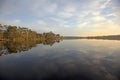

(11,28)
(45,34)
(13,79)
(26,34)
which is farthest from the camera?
(45,34)

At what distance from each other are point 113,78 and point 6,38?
86.7 metres

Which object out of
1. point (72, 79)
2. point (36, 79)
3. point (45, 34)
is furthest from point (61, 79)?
point (45, 34)

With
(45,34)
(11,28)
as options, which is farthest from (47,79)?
(45,34)

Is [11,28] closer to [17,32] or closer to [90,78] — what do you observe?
[17,32]

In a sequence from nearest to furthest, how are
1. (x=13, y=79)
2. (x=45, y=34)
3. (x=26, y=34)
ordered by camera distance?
(x=13, y=79) < (x=26, y=34) < (x=45, y=34)

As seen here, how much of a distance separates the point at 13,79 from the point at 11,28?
8227 cm

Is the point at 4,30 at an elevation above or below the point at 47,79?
above

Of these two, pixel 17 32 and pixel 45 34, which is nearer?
pixel 17 32

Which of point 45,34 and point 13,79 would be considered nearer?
point 13,79

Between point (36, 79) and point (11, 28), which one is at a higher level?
point (11, 28)

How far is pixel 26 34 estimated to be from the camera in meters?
107

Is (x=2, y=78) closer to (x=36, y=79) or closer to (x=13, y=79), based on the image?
(x=13, y=79)

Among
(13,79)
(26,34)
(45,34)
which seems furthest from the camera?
(45,34)

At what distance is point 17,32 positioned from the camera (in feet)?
308
